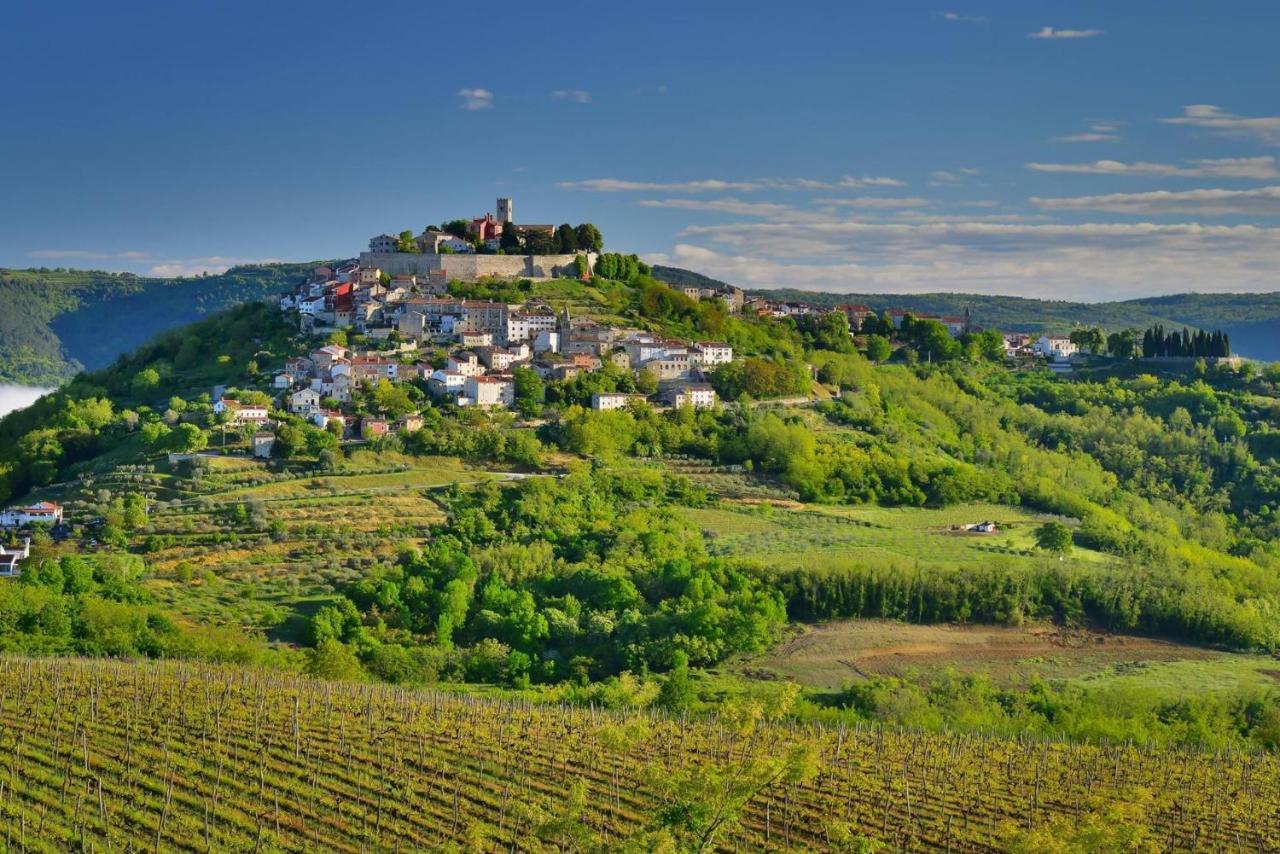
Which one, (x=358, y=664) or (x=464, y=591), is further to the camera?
(x=464, y=591)

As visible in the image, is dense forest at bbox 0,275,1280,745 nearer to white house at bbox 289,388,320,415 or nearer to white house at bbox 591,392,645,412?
white house at bbox 591,392,645,412

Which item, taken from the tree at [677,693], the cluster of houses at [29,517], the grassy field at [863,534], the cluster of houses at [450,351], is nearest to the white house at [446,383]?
the cluster of houses at [450,351]

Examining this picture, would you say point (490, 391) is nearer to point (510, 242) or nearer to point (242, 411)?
point (242, 411)

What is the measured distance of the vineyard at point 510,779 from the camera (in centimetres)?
2248

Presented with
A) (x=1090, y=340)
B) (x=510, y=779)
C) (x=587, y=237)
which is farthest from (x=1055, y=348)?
(x=510, y=779)

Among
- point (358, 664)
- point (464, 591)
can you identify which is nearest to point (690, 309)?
point (464, 591)

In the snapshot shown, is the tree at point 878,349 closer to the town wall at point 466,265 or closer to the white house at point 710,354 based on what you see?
the white house at point 710,354

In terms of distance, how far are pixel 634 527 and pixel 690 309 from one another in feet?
110

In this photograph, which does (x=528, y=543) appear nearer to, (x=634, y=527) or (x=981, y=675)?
(x=634, y=527)

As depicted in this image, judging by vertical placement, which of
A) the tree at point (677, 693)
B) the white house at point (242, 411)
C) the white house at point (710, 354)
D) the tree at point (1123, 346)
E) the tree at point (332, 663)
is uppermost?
the tree at point (1123, 346)

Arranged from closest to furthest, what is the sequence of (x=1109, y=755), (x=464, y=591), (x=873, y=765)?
(x=873, y=765) → (x=1109, y=755) → (x=464, y=591)

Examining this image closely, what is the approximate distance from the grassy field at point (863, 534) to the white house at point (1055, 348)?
130 feet

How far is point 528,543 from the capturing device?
50062 mm

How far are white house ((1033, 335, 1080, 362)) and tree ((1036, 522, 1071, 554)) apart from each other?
1792 inches
